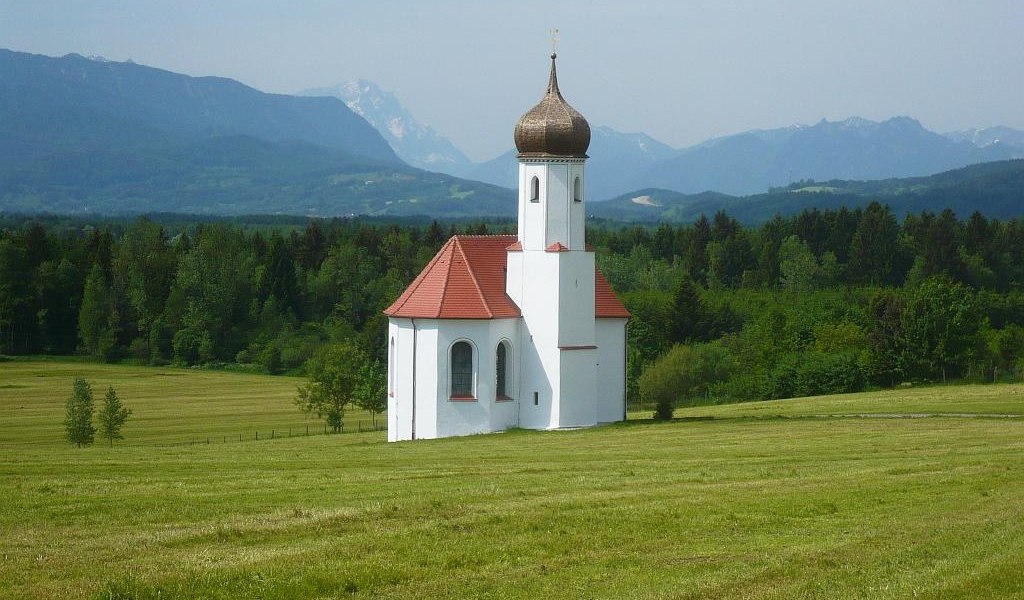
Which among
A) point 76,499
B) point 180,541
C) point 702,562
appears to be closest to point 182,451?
point 76,499

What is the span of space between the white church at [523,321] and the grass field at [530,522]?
33.8 ft

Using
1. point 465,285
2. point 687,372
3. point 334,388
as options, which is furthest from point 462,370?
point 687,372

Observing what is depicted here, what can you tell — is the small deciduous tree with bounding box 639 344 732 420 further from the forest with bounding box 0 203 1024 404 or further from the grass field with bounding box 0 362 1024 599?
the grass field with bounding box 0 362 1024 599

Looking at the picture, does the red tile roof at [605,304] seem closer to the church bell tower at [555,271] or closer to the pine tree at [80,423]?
the church bell tower at [555,271]

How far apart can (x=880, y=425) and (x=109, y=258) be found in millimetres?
75997

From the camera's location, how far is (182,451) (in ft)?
117

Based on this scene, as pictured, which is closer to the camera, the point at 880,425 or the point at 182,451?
the point at 182,451

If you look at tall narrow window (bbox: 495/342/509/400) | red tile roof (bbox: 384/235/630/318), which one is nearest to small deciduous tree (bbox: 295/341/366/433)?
red tile roof (bbox: 384/235/630/318)

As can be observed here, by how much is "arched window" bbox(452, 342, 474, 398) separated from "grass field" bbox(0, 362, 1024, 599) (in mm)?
10567

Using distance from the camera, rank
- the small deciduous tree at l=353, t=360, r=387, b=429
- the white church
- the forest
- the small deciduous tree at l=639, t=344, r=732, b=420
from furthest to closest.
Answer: the small deciduous tree at l=639, t=344, r=732, b=420
the forest
the small deciduous tree at l=353, t=360, r=387, b=429
the white church

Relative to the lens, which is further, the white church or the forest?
the forest

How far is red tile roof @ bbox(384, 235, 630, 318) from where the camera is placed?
44.5 m

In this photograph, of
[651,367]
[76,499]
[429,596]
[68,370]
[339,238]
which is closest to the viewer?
[429,596]

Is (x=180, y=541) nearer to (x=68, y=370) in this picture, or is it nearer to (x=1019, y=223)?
(x=68, y=370)
